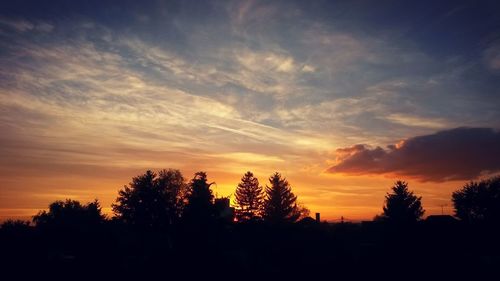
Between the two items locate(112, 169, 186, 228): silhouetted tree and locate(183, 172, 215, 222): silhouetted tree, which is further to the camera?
locate(112, 169, 186, 228): silhouetted tree

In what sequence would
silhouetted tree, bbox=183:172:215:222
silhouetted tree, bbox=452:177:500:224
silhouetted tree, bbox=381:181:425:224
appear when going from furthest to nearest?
silhouetted tree, bbox=452:177:500:224, silhouetted tree, bbox=381:181:425:224, silhouetted tree, bbox=183:172:215:222

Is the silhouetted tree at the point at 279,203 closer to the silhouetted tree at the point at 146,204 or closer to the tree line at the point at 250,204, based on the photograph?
the tree line at the point at 250,204

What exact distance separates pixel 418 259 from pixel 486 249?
12.1 m

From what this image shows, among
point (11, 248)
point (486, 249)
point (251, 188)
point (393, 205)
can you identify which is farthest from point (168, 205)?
point (486, 249)

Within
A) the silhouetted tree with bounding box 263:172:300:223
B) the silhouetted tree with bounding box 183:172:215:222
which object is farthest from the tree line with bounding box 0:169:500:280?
the silhouetted tree with bounding box 263:172:300:223

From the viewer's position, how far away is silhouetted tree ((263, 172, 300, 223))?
70000 mm

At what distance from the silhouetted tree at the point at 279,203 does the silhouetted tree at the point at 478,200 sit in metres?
38.7

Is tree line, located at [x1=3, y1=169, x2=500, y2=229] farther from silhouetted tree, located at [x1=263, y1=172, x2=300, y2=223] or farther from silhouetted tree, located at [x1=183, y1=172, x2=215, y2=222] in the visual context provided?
silhouetted tree, located at [x1=183, y1=172, x2=215, y2=222]

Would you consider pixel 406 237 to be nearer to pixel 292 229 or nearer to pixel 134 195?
pixel 292 229

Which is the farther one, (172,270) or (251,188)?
(251,188)

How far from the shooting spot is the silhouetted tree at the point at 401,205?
59.3 meters

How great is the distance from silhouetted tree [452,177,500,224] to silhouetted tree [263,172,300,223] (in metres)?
38.7

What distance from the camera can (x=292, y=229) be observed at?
4462cm

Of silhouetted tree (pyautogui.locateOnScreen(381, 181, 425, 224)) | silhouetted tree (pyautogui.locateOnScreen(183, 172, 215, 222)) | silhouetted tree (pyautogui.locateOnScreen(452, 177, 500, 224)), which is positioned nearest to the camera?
silhouetted tree (pyautogui.locateOnScreen(183, 172, 215, 222))
